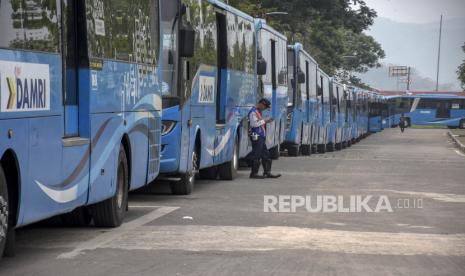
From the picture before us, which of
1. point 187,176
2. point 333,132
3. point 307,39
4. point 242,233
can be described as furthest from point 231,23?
point 307,39

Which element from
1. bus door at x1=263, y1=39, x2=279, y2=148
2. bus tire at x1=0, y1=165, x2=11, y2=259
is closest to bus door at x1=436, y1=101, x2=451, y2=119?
bus door at x1=263, y1=39, x2=279, y2=148

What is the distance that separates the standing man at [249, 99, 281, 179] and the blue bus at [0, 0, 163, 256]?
290 inches

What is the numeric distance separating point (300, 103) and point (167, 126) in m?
19.6

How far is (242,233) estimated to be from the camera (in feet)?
39.9

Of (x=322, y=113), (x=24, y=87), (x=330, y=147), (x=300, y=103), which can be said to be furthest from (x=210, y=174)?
(x=330, y=147)

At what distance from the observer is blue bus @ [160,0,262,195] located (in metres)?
16.6

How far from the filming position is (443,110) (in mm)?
109062

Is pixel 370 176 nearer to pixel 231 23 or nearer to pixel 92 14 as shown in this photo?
pixel 231 23

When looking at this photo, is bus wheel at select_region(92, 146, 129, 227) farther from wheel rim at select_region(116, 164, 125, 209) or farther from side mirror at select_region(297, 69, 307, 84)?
side mirror at select_region(297, 69, 307, 84)

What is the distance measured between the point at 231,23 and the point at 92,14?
1004cm

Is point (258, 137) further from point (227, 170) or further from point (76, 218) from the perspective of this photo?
point (76, 218)

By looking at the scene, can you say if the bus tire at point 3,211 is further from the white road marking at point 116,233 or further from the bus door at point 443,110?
the bus door at point 443,110

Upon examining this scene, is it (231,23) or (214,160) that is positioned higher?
(231,23)

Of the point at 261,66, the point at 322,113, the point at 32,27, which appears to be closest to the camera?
the point at 32,27
